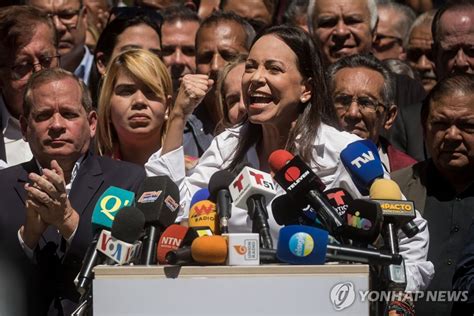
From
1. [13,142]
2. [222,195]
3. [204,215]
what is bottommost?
[13,142]

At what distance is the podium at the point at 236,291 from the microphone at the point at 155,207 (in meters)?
0.24

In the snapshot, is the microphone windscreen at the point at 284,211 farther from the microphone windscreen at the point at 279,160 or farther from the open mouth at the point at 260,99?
the open mouth at the point at 260,99

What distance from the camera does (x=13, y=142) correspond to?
6.85m

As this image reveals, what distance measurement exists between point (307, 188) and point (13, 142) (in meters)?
2.84

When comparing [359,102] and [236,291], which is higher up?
[359,102]

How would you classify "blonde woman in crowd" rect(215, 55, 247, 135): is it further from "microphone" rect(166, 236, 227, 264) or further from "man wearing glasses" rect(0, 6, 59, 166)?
"microphone" rect(166, 236, 227, 264)

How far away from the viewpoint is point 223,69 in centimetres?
714

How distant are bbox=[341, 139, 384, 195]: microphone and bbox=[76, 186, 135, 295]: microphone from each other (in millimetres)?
927

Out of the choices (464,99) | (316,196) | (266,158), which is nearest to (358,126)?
(464,99)

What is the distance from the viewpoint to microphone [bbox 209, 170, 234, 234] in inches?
185

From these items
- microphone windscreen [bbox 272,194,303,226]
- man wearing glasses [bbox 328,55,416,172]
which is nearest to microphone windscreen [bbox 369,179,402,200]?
microphone windscreen [bbox 272,194,303,226]

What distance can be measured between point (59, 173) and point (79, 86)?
31.5 inches

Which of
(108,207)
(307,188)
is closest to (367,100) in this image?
(307,188)

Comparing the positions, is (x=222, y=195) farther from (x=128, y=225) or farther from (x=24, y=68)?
(x=24, y=68)
